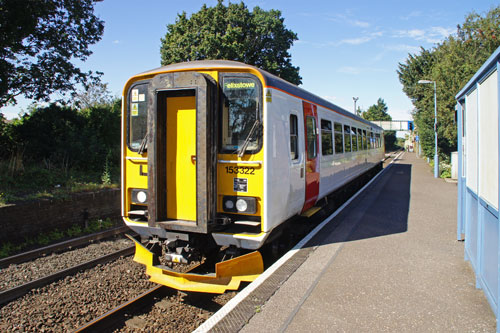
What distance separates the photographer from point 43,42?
11.6 meters

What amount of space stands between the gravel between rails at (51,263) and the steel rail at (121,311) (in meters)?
2.04

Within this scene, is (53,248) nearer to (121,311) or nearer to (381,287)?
(121,311)

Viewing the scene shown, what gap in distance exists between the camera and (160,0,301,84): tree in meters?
23.7

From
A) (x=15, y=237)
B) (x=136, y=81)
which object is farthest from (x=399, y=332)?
(x=15, y=237)

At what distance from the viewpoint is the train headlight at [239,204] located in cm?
461

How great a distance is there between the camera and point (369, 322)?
3.57 m

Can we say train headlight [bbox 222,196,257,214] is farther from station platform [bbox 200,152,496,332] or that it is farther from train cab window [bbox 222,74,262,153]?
station platform [bbox 200,152,496,332]

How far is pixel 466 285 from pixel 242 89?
3951 mm

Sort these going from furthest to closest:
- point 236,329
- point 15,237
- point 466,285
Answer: point 15,237
point 466,285
point 236,329

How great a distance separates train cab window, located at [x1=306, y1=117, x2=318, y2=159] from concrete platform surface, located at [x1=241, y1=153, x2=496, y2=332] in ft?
5.34

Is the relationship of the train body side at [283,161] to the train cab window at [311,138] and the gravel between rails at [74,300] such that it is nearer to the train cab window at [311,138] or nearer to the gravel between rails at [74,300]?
the train cab window at [311,138]

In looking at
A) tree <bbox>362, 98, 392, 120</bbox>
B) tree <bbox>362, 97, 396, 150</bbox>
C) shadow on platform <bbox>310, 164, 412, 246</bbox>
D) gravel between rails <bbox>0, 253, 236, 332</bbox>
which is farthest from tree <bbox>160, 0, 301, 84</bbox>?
tree <bbox>362, 98, 392, 120</bbox>

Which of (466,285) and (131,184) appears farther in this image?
(131,184)

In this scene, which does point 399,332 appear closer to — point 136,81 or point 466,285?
point 466,285
